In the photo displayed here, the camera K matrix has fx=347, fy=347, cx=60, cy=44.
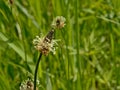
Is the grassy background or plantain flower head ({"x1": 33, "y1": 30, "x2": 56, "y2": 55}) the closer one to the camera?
plantain flower head ({"x1": 33, "y1": 30, "x2": 56, "y2": 55})

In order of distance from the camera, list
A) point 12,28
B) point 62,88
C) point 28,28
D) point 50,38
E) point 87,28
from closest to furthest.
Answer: point 50,38
point 62,88
point 28,28
point 12,28
point 87,28

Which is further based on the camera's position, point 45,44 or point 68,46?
point 68,46

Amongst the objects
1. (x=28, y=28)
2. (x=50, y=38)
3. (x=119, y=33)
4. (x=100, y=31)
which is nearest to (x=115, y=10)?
(x=119, y=33)

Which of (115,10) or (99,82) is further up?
(115,10)

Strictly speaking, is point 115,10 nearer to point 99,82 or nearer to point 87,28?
point 87,28

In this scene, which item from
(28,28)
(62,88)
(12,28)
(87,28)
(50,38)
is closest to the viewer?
(50,38)

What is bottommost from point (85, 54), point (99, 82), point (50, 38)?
point (99, 82)

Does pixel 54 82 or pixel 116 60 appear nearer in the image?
pixel 54 82

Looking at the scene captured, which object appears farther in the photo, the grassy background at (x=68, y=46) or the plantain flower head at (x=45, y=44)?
the grassy background at (x=68, y=46)
